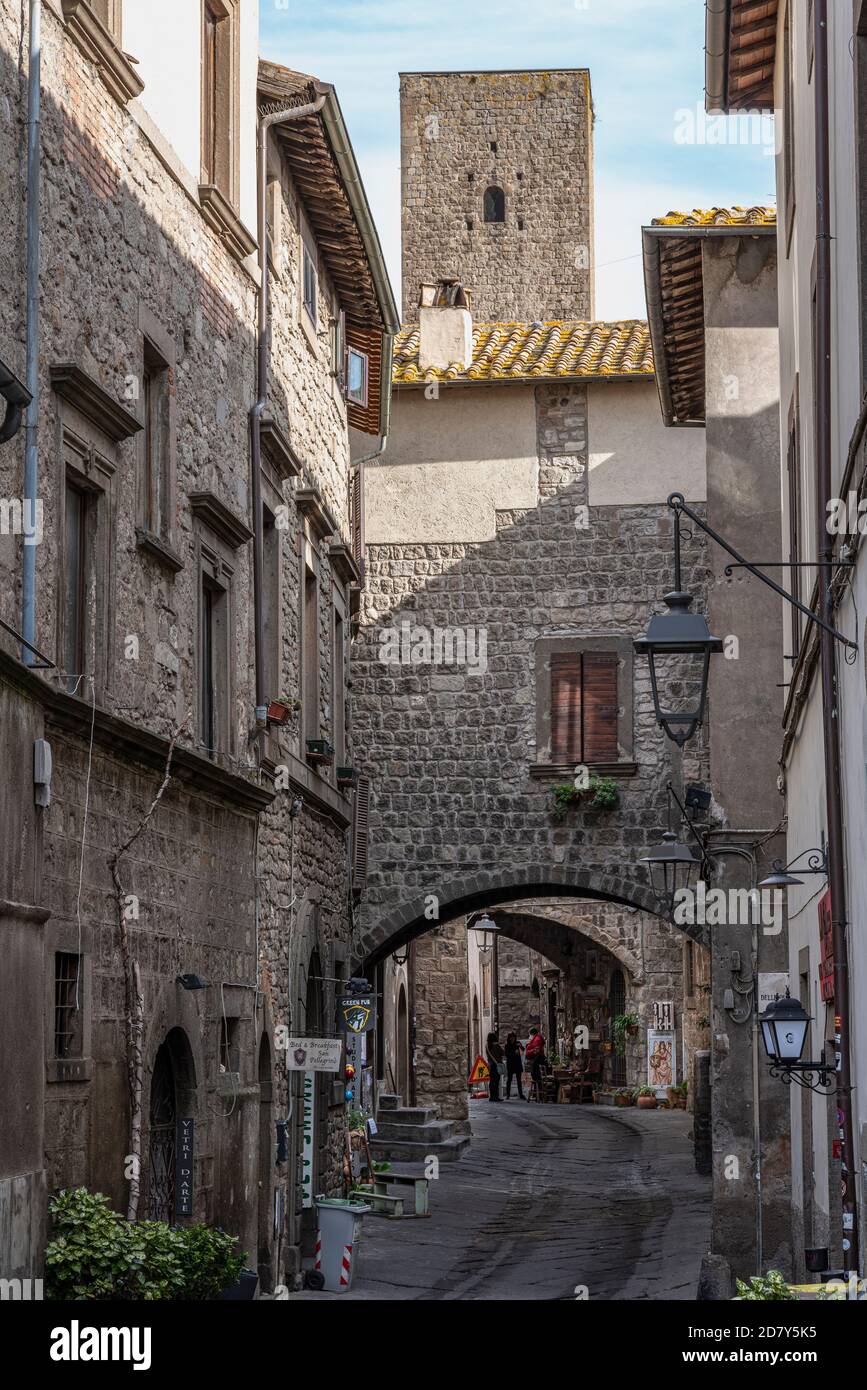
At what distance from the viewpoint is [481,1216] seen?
20.3m

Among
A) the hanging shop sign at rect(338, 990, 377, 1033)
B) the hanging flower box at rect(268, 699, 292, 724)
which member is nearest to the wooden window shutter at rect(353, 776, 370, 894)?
the hanging shop sign at rect(338, 990, 377, 1033)

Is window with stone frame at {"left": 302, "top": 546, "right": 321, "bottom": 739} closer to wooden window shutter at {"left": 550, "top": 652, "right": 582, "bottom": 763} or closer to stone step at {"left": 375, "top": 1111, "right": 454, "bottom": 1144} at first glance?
wooden window shutter at {"left": 550, "top": 652, "right": 582, "bottom": 763}

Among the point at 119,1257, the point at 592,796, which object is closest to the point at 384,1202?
the point at 592,796

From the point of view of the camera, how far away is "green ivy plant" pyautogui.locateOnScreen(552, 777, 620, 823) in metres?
22.4

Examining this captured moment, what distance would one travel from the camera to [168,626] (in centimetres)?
1241

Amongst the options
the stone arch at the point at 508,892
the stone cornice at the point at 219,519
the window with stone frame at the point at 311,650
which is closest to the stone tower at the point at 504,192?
the stone arch at the point at 508,892

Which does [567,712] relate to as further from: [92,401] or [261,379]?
[92,401]

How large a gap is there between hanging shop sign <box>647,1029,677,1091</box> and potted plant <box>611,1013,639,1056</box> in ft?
2.93

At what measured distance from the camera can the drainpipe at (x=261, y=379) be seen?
14.8 meters

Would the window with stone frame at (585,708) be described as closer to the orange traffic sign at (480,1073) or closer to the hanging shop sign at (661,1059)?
the hanging shop sign at (661,1059)

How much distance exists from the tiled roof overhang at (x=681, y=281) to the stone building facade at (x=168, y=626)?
2.80m

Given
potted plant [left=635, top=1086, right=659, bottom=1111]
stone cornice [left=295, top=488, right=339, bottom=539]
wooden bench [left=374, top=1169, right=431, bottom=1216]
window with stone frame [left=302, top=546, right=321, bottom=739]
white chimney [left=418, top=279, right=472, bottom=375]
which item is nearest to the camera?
stone cornice [left=295, top=488, right=339, bottom=539]

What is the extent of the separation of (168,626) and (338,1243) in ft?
18.7
